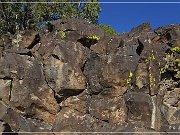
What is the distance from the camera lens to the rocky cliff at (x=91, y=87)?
768 cm

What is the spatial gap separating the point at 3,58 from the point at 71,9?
41.8ft

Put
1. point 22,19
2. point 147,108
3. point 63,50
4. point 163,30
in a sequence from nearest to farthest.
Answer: point 147,108
point 63,50
point 163,30
point 22,19

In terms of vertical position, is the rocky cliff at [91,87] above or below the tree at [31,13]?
below

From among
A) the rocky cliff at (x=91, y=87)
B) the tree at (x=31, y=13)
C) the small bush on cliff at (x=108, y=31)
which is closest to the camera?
the rocky cliff at (x=91, y=87)

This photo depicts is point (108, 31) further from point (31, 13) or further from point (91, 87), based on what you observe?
point (91, 87)

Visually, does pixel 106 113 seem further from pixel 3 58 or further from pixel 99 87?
pixel 3 58

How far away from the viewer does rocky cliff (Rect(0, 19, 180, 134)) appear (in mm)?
7676

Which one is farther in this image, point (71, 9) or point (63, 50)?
point (71, 9)

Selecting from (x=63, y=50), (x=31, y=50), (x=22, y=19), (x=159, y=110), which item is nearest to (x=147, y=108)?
(x=159, y=110)

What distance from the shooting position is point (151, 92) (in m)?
7.77

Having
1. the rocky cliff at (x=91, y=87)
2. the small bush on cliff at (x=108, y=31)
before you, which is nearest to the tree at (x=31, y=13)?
the small bush on cliff at (x=108, y=31)

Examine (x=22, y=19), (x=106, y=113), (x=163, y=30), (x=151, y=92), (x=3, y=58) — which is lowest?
(x=106, y=113)

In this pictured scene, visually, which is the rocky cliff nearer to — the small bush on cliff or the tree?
the small bush on cliff

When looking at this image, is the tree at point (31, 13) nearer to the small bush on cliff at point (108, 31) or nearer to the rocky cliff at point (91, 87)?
the small bush on cliff at point (108, 31)
